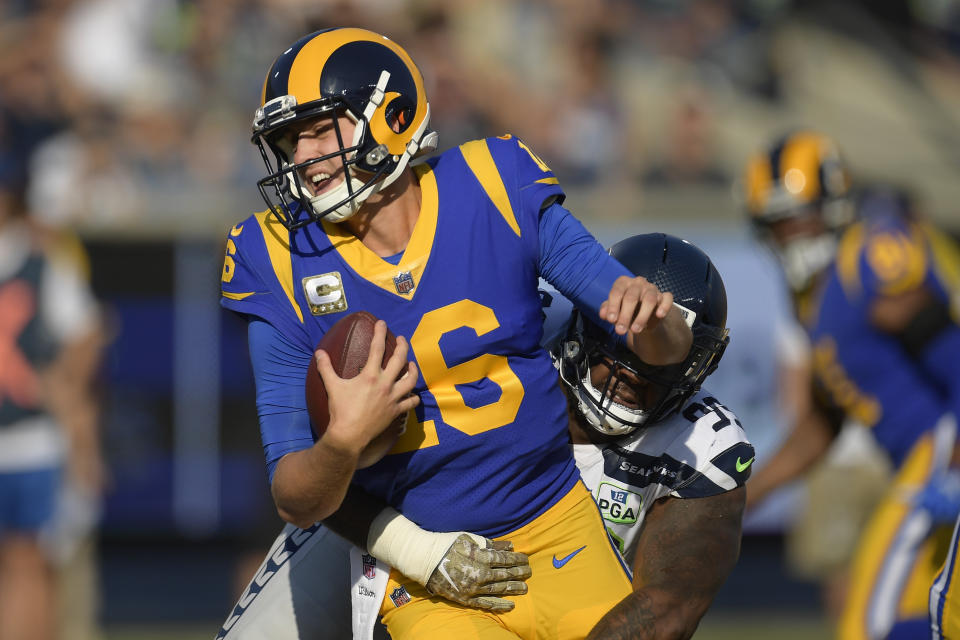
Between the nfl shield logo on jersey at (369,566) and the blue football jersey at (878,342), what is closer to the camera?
the nfl shield logo on jersey at (369,566)

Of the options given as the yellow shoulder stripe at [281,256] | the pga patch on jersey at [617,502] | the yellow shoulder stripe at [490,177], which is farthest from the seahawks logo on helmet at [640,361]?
the yellow shoulder stripe at [281,256]

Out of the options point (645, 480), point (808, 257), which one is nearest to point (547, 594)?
point (645, 480)

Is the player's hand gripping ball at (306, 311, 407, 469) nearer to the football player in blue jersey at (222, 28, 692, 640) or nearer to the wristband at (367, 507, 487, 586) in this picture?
the football player in blue jersey at (222, 28, 692, 640)

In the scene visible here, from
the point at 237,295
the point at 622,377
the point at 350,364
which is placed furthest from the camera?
the point at 622,377

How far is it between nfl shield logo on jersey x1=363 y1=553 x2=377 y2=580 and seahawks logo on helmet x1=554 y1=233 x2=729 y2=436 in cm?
67

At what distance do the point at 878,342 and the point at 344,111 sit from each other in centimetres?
321

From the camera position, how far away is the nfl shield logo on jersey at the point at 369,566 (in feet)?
9.66

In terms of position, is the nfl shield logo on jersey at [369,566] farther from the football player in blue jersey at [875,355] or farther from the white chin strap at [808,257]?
the white chin strap at [808,257]

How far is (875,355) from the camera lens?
5.21 meters

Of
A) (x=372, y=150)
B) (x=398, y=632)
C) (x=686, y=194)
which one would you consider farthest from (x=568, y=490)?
(x=686, y=194)

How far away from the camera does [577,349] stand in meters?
3.13

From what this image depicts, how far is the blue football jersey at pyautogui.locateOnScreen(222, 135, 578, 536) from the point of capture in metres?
2.78

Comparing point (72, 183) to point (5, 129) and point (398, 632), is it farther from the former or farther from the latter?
point (398, 632)

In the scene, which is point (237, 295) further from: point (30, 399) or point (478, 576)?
point (30, 399)
